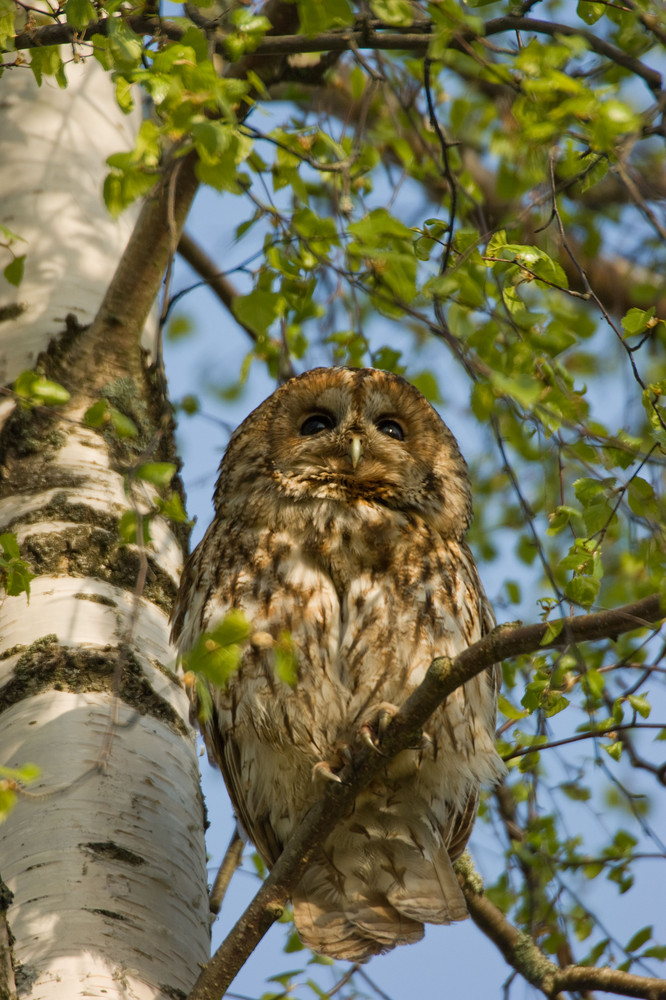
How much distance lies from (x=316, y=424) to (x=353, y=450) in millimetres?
290

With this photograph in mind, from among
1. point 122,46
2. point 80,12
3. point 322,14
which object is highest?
point 322,14

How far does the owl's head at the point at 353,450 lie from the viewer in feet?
8.48

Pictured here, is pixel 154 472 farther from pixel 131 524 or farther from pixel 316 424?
pixel 316 424

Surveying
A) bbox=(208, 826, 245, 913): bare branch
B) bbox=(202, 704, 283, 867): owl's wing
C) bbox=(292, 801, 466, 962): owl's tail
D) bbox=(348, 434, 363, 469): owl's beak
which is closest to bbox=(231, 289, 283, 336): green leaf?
bbox=(348, 434, 363, 469): owl's beak

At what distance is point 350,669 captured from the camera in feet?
7.54

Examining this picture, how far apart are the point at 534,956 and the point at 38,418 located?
1.72 m

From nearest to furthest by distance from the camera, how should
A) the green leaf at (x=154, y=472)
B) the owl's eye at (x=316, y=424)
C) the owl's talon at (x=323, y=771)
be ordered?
the green leaf at (x=154, y=472)
the owl's talon at (x=323, y=771)
the owl's eye at (x=316, y=424)

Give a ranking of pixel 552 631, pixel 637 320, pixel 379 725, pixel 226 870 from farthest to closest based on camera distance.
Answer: pixel 226 870 < pixel 379 725 < pixel 637 320 < pixel 552 631

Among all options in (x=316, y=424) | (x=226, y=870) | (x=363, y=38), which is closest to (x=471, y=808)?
(x=226, y=870)

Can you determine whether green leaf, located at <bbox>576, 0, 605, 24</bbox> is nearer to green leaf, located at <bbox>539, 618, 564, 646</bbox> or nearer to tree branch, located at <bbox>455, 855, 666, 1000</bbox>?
green leaf, located at <bbox>539, 618, 564, 646</bbox>

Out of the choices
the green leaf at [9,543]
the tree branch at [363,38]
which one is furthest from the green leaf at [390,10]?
the green leaf at [9,543]

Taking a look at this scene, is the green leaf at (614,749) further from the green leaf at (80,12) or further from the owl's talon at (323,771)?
the green leaf at (80,12)

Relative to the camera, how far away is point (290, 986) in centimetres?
274

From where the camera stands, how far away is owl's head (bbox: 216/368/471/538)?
102 inches
